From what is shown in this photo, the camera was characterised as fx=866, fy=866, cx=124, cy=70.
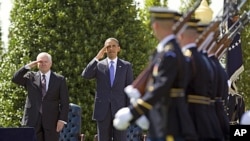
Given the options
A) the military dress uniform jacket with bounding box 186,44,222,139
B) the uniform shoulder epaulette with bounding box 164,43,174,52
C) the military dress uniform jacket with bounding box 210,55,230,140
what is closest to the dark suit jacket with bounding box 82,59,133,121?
the military dress uniform jacket with bounding box 210,55,230,140

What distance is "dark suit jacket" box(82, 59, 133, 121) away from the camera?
11.2m

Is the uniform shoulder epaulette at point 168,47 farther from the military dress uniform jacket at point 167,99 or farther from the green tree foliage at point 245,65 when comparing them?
the green tree foliage at point 245,65

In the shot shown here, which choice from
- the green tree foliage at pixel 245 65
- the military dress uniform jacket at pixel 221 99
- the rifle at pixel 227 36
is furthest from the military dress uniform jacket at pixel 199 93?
the green tree foliage at pixel 245 65

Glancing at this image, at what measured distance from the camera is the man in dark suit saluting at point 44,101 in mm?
11281

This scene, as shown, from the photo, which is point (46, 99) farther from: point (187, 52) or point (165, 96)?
point (165, 96)

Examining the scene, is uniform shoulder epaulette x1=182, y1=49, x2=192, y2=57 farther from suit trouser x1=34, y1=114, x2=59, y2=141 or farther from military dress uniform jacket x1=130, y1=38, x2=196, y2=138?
suit trouser x1=34, y1=114, x2=59, y2=141

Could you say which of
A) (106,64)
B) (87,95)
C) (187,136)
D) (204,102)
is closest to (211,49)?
(204,102)

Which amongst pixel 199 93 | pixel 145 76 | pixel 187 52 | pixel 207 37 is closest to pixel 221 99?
pixel 207 37

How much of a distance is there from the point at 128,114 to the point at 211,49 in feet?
5.65

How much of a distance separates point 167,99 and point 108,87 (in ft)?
15.9

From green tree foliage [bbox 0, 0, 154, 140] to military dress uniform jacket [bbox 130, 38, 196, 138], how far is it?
8718 millimetres

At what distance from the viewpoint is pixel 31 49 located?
51.2 ft

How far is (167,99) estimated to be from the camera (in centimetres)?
648

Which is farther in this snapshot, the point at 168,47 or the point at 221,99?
the point at 221,99
